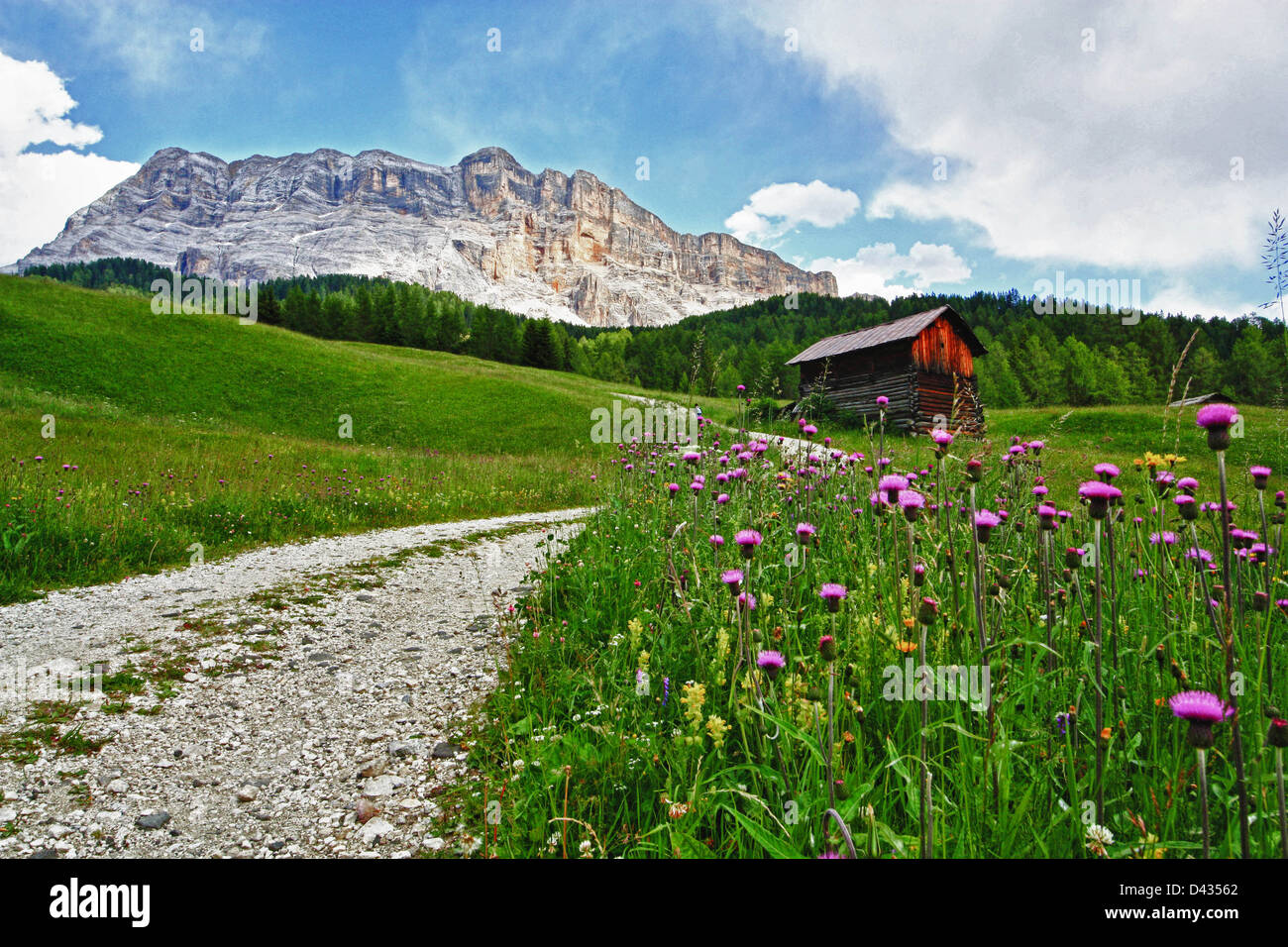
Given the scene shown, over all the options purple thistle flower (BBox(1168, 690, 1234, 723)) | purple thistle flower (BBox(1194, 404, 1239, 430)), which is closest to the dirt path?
purple thistle flower (BBox(1168, 690, 1234, 723))

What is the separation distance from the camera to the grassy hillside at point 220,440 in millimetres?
6992

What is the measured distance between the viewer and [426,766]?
2738mm

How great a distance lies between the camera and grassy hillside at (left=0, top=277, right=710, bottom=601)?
6.99m

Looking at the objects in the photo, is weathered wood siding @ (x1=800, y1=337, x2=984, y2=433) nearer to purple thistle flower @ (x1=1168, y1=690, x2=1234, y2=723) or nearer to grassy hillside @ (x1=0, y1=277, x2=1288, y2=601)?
grassy hillside @ (x1=0, y1=277, x2=1288, y2=601)

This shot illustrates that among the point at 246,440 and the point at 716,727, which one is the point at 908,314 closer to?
the point at 246,440

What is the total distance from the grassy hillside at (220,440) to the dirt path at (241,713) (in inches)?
65.3

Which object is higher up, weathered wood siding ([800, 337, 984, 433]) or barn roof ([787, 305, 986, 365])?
barn roof ([787, 305, 986, 365])

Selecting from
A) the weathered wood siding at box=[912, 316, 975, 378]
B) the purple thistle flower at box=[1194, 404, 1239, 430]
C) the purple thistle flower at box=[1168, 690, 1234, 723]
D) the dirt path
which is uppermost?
the weathered wood siding at box=[912, 316, 975, 378]

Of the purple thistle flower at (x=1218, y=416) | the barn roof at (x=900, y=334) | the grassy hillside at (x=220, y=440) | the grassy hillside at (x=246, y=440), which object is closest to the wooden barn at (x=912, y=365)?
the barn roof at (x=900, y=334)

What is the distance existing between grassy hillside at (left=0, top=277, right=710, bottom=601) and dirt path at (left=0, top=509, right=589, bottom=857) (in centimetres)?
166

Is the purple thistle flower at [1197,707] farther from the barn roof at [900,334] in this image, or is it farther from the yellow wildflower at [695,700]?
the barn roof at [900,334]

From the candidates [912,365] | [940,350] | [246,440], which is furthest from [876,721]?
[940,350]
